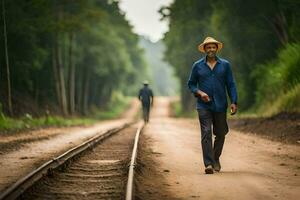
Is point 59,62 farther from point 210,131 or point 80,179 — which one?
point 80,179

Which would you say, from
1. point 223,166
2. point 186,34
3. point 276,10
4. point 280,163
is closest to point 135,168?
point 223,166

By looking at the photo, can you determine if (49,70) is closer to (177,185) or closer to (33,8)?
(33,8)

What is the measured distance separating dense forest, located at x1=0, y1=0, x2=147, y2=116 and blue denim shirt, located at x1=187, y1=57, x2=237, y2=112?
1829 cm

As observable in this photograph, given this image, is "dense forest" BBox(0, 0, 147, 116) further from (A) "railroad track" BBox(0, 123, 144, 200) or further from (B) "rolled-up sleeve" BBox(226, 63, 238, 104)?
(B) "rolled-up sleeve" BBox(226, 63, 238, 104)

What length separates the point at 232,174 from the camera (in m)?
9.33

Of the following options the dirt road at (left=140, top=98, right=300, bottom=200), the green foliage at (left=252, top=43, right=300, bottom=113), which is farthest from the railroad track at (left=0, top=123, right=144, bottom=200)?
the green foliage at (left=252, top=43, right=300, bottom=113)

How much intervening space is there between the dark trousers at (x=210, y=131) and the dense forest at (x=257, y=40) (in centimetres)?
1066

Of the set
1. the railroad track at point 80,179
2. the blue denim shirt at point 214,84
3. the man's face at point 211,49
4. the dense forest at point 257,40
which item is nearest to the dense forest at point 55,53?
the dense forest at point 257,40

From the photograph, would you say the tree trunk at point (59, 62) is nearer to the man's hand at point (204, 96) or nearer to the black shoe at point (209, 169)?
the man's hand at point (204, 96)

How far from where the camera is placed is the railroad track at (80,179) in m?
7.30

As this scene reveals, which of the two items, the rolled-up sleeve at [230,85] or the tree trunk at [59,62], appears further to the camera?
the tree trunk at [59,62]

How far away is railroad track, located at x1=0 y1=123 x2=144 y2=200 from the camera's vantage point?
7302mm

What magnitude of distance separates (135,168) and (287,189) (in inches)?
103

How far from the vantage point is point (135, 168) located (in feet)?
30.7
